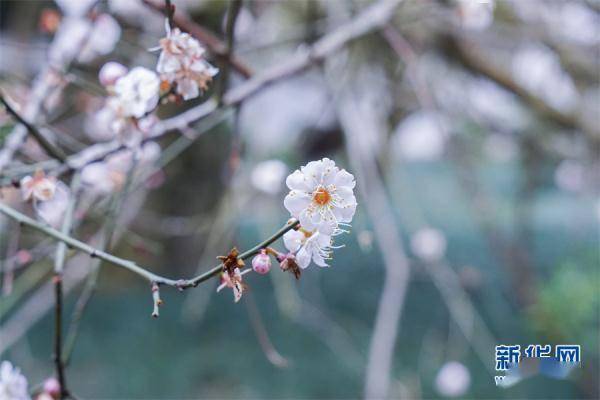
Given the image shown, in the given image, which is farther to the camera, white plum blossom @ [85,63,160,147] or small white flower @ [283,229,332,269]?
white plum blossom @ [85,63,160,147]

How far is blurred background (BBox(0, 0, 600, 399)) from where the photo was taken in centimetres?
135

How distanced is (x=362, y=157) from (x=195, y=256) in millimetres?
1216

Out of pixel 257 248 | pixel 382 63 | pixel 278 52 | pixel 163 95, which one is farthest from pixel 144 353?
pixel 257 248

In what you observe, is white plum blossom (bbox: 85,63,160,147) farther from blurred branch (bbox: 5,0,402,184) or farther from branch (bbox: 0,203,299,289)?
branch (bbox: 0,203,299,289)

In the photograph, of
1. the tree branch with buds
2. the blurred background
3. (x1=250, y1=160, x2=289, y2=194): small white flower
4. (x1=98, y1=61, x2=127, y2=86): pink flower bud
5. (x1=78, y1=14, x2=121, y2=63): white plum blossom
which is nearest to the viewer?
the tree branch with buds

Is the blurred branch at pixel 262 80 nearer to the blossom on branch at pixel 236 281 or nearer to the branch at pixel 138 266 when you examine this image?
the branch at pixel 138 266

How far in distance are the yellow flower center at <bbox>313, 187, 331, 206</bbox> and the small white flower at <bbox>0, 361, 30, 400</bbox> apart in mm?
247

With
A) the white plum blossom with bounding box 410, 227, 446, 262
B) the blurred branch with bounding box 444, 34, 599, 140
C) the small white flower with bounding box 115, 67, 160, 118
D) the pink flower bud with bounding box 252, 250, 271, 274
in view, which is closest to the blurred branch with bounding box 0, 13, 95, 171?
the small white flower with bounding box 115, 67, 160, 118

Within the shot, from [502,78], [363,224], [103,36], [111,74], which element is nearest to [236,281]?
[111,74]

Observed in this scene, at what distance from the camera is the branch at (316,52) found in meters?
0.73

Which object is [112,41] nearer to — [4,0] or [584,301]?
[584,301]

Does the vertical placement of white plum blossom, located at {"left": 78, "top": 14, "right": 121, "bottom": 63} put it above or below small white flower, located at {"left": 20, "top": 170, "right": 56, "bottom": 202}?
above

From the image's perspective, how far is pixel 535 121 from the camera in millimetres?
1790

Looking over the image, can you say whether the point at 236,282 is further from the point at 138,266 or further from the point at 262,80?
the point at 262,80
